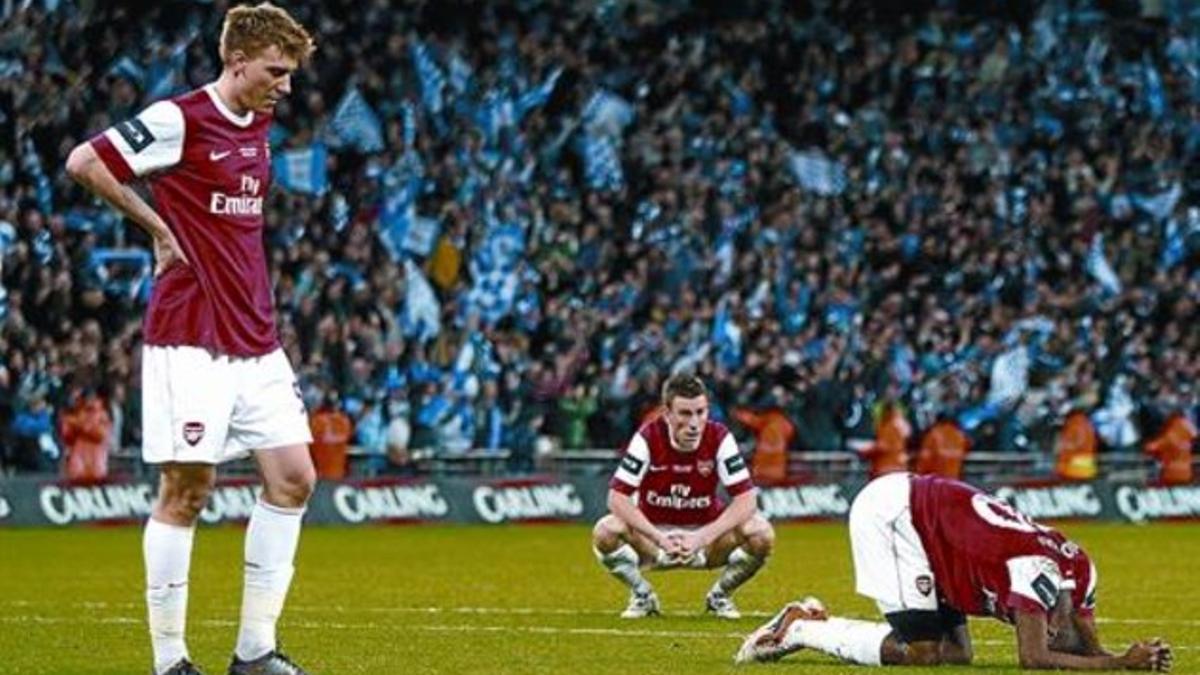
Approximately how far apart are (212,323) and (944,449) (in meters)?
22.3

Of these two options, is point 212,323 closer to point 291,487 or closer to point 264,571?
point 291,487

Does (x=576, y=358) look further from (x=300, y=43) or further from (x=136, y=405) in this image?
(x=300, y=43)

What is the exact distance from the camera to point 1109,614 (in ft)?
54.2

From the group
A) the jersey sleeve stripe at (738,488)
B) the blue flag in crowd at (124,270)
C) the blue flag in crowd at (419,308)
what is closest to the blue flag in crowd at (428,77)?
the blue flag in crowd at (419,308)

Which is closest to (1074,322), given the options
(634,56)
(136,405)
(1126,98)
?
(1126,98)

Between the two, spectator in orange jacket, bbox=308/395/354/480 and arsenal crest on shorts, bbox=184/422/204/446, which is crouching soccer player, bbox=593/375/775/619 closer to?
arsenal crest on shorts, bbox=184/422/204/446

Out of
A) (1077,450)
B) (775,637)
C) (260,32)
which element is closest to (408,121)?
(1077,450)

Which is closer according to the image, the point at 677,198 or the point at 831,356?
the point at 831,356

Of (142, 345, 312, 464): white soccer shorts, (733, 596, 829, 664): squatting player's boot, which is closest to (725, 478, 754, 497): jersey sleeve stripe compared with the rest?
(733, 596, 829, 664): squatting player's boot

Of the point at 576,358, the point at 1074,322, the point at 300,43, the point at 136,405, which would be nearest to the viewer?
the point at 300,43

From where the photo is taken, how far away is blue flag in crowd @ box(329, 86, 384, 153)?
34688mm

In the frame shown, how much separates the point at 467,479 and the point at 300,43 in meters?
20.0

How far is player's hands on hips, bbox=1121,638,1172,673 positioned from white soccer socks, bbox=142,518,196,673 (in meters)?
3.79

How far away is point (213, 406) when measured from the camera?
1046 cm
